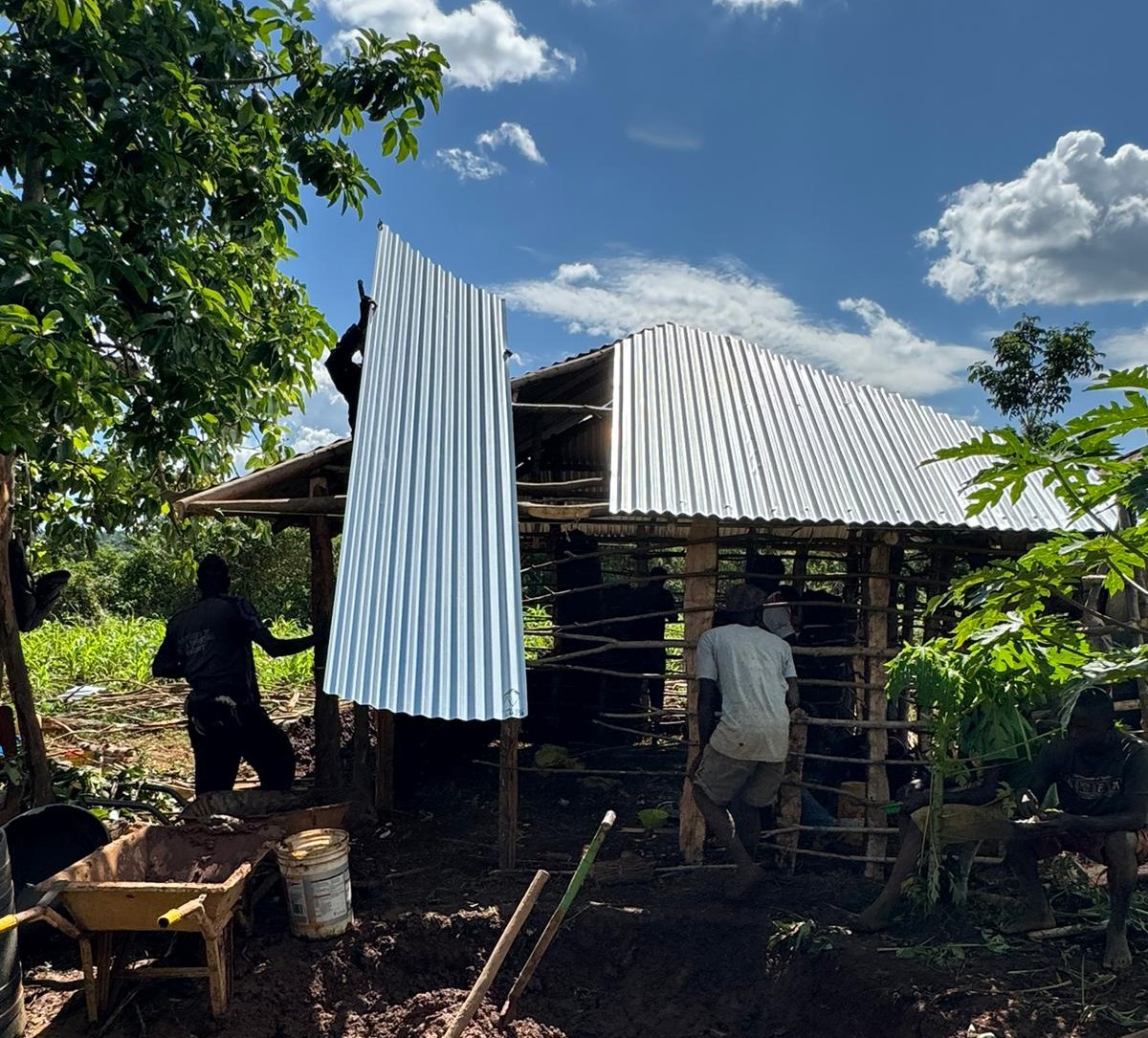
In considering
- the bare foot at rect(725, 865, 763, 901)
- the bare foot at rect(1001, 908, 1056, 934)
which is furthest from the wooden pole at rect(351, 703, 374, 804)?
the bare foot at rect(1001, 908, 1056, 934)

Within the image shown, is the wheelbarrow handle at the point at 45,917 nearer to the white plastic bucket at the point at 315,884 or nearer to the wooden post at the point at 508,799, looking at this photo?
the white plastic bucket at the point at 315,884

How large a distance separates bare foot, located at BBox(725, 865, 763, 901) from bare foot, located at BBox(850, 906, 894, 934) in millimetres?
659

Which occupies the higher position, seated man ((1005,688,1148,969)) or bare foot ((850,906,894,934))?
seated man ((1005,688,1148,969))

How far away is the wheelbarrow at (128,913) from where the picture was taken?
4.02 m

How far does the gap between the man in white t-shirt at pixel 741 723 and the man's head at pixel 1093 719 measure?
5.36 ft

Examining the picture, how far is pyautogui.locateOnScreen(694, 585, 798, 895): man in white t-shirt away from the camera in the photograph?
17.7 ft

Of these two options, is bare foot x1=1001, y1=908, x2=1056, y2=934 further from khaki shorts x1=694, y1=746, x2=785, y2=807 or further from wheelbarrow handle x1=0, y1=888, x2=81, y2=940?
wheelbarrow handle x1=0, y1=888, x2=81, y2=940

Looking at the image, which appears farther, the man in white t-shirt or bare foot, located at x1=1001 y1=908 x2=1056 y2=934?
the man in white t-shirt

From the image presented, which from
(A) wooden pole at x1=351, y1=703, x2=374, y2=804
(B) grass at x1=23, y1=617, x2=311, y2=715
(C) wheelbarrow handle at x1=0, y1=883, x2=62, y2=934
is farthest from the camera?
(B) grass at x1=23, y1=617, x2=311, y2=715

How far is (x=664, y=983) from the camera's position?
4676 mm

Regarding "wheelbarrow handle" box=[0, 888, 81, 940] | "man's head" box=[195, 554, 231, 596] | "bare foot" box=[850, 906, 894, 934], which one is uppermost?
"man's head" box=[195, 554, 231, 596]

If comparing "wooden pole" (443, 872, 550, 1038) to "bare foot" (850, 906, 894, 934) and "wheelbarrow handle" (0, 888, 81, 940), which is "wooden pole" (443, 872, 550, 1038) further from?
"bare foot" (850, 906, 894, 934)

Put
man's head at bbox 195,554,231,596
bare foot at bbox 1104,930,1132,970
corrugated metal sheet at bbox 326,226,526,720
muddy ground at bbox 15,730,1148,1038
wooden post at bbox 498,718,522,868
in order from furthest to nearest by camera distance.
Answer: man's head at bbox 195,554,231,596
wooden post at bbox 498,718,522,868
bare foot at bbox 1104,930,1132,970
muddy ground at bbox 15,730,1148,1038
corrugated metal sheet at bbox 326,226,526,720

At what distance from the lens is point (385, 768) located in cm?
703
